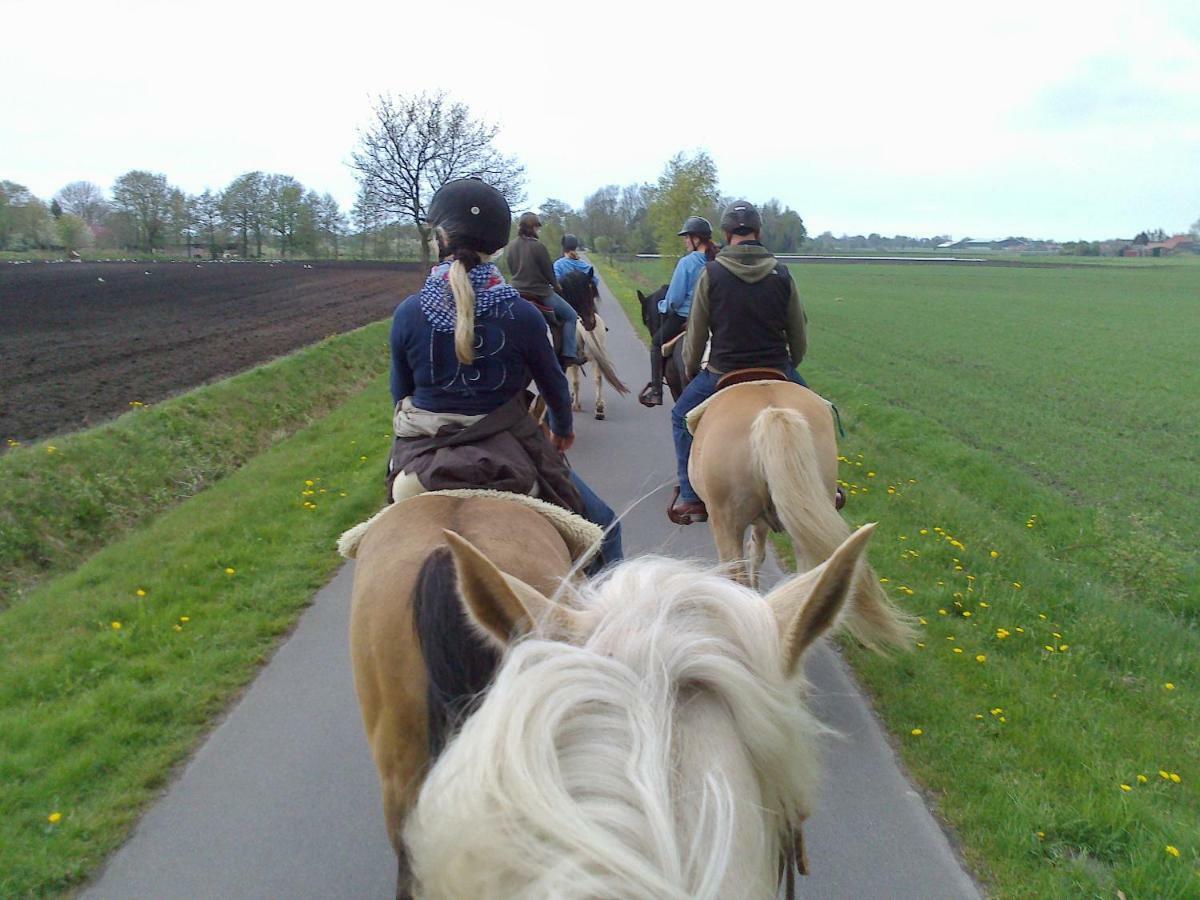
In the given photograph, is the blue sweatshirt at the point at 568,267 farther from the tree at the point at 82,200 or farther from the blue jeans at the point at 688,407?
the tree at the point at 82,200

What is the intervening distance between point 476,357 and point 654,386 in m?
Result: 7.71

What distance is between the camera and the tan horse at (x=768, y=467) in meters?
4.20

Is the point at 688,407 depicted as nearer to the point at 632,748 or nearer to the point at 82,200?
the point at 632,748

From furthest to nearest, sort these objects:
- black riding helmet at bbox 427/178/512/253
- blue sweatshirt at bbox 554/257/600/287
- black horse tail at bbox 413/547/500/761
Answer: blue sweatshirt at bbox 554/257/600/287
black riding helmet at bbox 427/178/512/253
black horse tail at bbox 413/547/500/761

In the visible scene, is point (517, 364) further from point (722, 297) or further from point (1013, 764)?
point (1013, 764)

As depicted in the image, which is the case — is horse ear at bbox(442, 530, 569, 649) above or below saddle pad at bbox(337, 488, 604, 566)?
above

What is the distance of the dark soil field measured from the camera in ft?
39.1

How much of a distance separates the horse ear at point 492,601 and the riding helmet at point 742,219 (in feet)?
14.0

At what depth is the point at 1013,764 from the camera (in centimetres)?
394

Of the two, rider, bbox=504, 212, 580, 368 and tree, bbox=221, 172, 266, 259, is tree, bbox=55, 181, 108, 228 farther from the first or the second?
rider, bbox=504, 212, 580, 368

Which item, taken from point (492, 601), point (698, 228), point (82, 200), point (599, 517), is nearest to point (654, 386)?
point (698, 228)

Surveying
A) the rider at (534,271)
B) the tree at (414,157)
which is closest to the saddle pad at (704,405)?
the rider at (534,271)

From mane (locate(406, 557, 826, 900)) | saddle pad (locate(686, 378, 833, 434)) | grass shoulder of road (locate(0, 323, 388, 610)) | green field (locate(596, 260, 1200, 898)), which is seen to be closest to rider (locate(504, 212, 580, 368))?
saddle pad (locate(686, 378, 833, 434))

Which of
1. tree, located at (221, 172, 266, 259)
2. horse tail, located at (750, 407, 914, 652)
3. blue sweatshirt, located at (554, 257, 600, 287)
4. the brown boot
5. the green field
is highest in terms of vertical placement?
tree, located at (221, 172, 266, 259)
